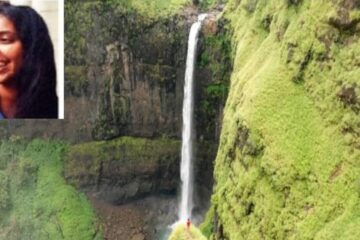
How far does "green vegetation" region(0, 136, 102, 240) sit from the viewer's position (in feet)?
57.3

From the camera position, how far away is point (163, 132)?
1847 centimetres

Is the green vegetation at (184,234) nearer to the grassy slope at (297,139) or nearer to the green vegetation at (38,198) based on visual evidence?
the grassy slope at (297,139)

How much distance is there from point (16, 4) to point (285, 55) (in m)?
7.90

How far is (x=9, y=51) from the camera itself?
14867mm

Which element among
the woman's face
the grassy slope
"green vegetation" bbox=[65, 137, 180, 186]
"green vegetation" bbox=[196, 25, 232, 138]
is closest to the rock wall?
"green vegetation" bbox=[65, 137, 180, 186]

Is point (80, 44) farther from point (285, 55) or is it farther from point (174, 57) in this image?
point (285, 55)

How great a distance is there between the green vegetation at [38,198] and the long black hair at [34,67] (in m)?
2.98

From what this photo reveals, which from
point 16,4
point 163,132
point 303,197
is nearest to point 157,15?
point 163,132

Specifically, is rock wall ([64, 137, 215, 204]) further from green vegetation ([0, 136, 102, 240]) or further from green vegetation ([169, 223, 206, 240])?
green vegetation ([169, 223, 206, 240])

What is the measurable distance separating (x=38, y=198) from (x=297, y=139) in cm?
1124

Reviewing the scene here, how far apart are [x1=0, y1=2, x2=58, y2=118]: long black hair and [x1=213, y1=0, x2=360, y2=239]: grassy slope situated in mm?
6138

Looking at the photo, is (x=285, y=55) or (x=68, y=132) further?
(x=68, y=132)

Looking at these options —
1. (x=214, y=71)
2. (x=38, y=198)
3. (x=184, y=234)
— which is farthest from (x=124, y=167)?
(x=184, y=234)

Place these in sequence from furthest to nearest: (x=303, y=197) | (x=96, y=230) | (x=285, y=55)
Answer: (x=96, y=230) → (x=285, y=55) → (x=303, y=197)
